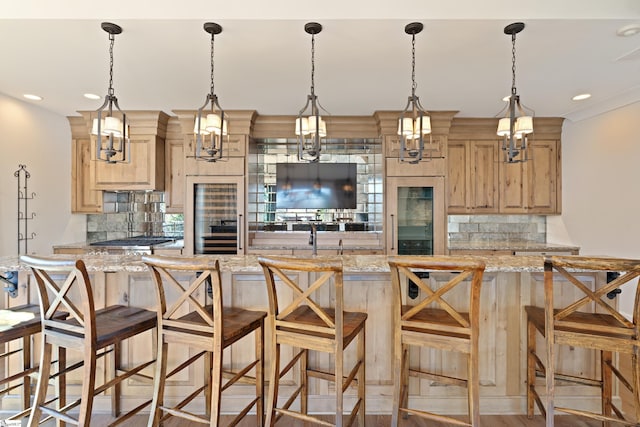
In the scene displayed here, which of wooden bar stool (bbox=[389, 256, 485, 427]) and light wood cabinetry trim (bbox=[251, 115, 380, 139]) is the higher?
light wood cabinetry trim (bbox=[251, 115, 380, 139])

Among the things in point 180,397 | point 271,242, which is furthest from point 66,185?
point 180,397

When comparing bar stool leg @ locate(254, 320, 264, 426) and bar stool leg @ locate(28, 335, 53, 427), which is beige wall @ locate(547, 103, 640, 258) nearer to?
bar stool leg @ locate(254, 320, 264, 426)

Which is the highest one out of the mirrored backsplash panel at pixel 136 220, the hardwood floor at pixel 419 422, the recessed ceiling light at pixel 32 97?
the recessed ceiling light at pixel 32 97

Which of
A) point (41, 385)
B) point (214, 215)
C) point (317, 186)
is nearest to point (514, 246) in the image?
point (317, 186)

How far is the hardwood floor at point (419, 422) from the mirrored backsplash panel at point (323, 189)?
103 inches

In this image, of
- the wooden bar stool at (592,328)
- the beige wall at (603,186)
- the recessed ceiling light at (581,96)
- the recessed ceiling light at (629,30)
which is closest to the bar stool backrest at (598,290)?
the wooden bar stool at (592,328)

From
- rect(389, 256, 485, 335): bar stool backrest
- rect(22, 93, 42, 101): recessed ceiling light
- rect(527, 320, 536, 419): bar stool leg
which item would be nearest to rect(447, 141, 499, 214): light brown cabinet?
rect(527, 320, 536, 419): bar stool leg

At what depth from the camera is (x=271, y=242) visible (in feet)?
14.0

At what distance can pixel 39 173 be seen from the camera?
12.4ft

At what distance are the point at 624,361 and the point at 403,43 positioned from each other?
10.8ft

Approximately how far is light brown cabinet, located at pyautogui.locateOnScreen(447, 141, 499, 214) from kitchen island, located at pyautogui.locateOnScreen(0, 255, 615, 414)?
2.40 m

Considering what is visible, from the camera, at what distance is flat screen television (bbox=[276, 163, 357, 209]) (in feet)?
14.3

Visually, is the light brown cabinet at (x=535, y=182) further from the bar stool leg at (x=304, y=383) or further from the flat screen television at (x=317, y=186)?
the bar stool leg at (x=304, y=383)

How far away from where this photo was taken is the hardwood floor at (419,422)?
192cm
